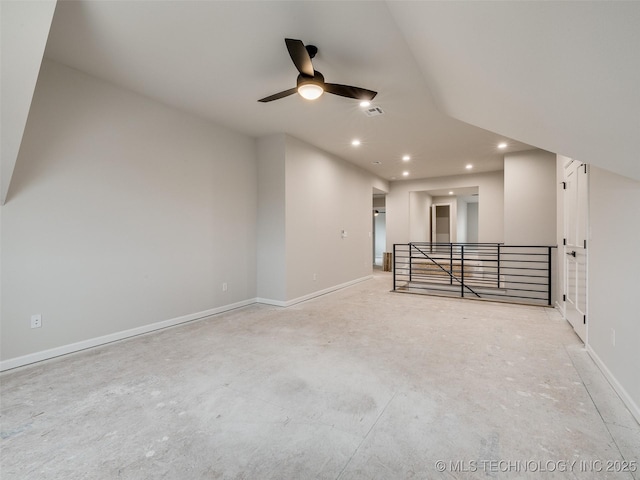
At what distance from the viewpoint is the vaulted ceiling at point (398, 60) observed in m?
1.17

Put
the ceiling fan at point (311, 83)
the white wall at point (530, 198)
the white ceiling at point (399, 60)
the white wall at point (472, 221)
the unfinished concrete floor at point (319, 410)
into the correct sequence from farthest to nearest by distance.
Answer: the white wall at point (472, 221) < the white wall at point (530, 198) < the ceiling fan at point (311, 83) < the unfinished concrete floor at point (319, 410) < the white ceiling at point (399, 60)

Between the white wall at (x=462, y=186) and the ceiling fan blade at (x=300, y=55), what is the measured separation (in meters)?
6.59

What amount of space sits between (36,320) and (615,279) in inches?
194

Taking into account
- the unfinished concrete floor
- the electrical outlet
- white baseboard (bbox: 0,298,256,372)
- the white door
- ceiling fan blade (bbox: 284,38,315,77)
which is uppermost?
ceiling fan blade (bbox: 284,38,315,77)

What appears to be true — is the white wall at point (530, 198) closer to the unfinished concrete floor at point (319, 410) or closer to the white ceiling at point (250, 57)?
the white ceiling at point (250, 57)

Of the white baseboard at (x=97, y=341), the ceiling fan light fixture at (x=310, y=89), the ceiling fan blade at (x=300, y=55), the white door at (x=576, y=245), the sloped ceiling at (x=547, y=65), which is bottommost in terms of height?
the white baseboard at (x=97, y=341)

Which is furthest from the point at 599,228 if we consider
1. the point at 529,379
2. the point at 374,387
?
the point at 374,387

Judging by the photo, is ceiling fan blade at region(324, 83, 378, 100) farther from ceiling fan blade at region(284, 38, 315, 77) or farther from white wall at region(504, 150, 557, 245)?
white wall at region(504, 150, 557, 245)

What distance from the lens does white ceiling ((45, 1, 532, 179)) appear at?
7.13 ft

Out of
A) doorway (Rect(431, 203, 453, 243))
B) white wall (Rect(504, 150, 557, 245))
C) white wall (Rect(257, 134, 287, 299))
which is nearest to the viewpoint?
white wall (Rect(257, 134, 287, 299))

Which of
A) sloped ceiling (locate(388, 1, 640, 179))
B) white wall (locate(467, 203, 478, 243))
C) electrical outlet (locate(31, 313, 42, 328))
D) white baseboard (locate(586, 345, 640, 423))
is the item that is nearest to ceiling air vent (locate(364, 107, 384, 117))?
sloped ceiling (locate(388, 1, 640, 179))

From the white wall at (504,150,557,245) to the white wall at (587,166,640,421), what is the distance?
2.88 meters

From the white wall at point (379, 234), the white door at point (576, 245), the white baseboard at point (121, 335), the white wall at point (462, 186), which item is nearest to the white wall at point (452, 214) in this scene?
the white wall at point (379, 234)

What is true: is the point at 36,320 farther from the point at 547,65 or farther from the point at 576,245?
the point at 576,245
